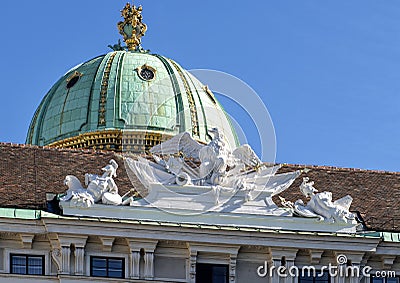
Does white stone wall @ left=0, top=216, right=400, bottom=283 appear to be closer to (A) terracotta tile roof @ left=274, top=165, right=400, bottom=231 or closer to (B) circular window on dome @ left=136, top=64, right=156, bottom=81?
(A) terracotta tile roof @ left=274, top=165, right=400, bottom=231

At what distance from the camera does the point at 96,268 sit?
271ft

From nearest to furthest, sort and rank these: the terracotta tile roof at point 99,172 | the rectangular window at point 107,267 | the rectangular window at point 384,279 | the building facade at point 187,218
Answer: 1. the building facade at point 187,218
2. the rectangular window at point 107,267
3. the rectangular window at point 384,279
4. the terracotta tile roof at point 99,172

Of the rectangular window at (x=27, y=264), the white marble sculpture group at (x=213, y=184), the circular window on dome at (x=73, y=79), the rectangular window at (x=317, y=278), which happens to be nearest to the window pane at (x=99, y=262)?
the rectangular window at (x=27, y=264)

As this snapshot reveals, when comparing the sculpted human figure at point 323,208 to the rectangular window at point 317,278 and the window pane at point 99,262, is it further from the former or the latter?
the window pane at point 99,262

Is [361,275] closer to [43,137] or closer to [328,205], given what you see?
[328,205]

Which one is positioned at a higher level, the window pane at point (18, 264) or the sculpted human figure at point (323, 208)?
the sculpted human figure at point (323, 208)

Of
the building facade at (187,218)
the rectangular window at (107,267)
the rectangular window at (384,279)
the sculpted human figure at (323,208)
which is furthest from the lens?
the sculpted human figure at (323,208)

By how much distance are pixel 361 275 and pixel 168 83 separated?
23.2 meters

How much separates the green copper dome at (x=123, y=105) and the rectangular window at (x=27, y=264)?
18.5 m

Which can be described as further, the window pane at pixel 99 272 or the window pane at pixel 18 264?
the window pane at pixel 99 272

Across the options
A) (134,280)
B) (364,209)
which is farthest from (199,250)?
(364,209)

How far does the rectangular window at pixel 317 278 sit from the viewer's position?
84.2m

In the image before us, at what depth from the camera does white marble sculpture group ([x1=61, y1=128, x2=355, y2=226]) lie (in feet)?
Result: 276

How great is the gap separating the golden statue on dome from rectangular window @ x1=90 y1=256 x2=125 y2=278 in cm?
2850
